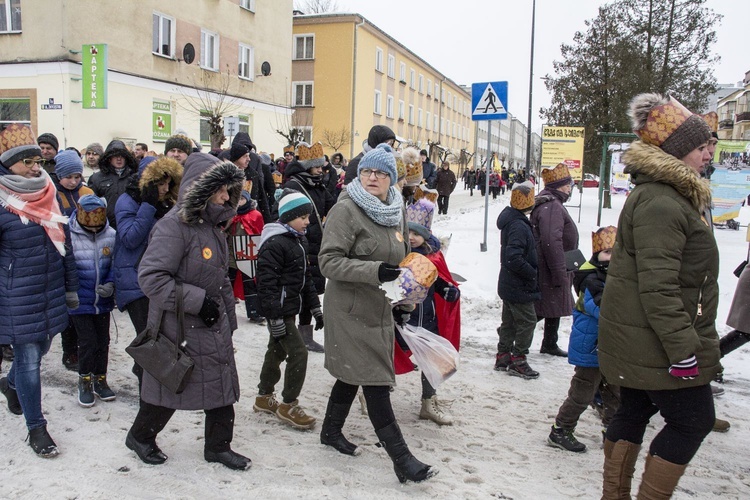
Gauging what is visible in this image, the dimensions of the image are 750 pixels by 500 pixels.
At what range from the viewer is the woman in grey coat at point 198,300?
3.48 meters

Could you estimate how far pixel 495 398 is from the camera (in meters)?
5.20

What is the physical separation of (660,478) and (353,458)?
1858mm

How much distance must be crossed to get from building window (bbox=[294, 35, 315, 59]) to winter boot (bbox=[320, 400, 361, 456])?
121 ft

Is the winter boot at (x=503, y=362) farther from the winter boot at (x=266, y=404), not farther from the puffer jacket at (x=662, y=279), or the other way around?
the puffer jacket at (x=662, y=279)

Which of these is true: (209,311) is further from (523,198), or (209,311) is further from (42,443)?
(523,198)

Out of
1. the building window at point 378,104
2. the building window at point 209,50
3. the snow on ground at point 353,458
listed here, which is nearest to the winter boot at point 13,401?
the snow on ground at point 353,458

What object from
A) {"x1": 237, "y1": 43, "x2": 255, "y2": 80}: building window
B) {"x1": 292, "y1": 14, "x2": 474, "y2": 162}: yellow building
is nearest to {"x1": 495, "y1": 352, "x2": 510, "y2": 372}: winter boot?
{"x1": 237, "y1": 43, "x2": 255, "y2": 80}: building window

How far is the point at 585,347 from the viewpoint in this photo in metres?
4.20

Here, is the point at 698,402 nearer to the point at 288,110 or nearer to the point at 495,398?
the point at 495,398

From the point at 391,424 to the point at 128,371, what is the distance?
295 cm

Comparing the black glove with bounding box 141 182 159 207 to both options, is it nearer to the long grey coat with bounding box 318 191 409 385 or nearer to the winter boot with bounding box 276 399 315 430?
the long grey coat with bounding box 318 191 409 385

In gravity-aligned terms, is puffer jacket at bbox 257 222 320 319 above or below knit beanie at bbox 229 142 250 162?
below

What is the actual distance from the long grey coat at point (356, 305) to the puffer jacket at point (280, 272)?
2.34ft

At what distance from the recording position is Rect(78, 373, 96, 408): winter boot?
4680 mm
